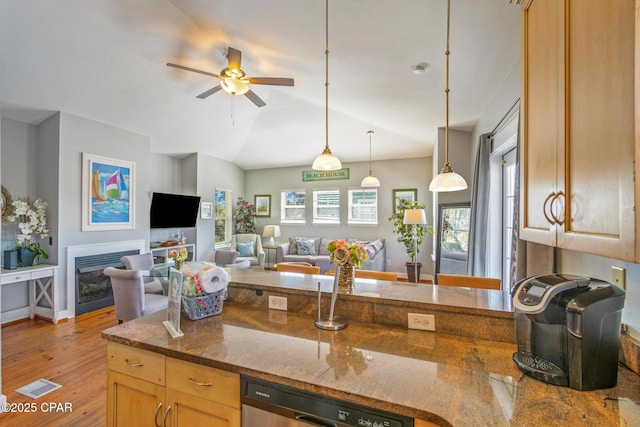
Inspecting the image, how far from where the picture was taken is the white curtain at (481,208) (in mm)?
3303

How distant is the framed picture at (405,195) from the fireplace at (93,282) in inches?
218

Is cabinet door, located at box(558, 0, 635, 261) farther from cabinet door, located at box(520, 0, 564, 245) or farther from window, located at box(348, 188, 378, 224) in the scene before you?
window, located at box(348, 188, 378, 224)

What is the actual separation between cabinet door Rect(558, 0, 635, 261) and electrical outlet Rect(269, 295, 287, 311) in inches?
54.6

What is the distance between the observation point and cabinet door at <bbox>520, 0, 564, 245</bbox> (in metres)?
1.00

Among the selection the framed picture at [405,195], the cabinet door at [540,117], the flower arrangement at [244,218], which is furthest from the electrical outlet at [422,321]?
the flower arrangement at [244,218]

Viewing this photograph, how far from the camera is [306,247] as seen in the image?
6.92 metres

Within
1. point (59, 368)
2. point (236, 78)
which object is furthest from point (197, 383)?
point (236, 78)

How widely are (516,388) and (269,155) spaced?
688cm

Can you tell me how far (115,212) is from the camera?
15.2 feet

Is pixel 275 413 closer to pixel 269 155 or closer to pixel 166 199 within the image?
pixel 166 199

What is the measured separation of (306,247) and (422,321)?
217 inches

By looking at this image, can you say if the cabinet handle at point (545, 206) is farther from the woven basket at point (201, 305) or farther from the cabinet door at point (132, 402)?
the cabinet door at point (132, 402)

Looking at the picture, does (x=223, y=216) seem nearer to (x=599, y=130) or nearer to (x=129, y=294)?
(x=129, y=294)

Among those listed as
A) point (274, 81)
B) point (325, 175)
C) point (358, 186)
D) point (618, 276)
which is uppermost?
point (274, 81)
